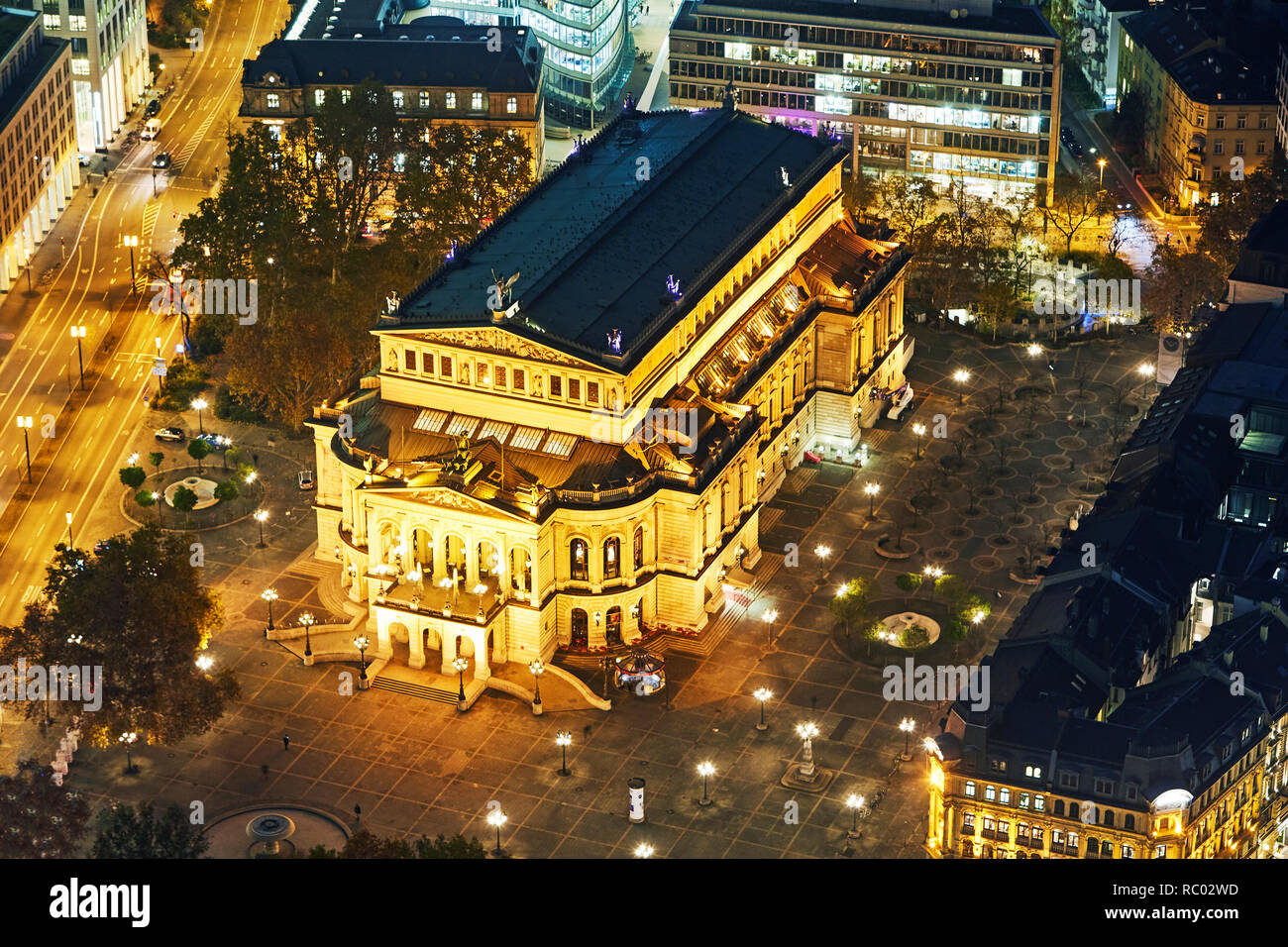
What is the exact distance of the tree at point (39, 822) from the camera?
18675cm

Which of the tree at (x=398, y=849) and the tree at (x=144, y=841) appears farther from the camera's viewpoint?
the tree at (x=398, y=849)

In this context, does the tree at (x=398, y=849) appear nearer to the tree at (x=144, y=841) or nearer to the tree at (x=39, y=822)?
the tree at (x=144, y=841)

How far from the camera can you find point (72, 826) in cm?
18888

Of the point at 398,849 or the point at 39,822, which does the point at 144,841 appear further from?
the point at 398,849

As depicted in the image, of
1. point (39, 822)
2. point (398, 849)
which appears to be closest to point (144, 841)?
point (39, 822)

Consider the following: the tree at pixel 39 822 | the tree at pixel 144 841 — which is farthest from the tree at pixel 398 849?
the tree at pixel 39 822

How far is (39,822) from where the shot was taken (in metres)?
188

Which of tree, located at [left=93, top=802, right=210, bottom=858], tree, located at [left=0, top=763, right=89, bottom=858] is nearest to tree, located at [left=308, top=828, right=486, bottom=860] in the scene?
tree, located at [left=93, top=802, right=210, bottom=858]

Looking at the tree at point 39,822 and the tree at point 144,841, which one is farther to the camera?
the tree at point 39,822

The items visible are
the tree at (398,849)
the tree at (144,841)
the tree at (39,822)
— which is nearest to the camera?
the tree at (144,841)

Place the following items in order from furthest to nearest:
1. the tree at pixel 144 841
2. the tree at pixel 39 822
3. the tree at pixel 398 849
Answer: the tree at pixel 39 822, the tree at pixel 398 849, the tree at pixel 144 841

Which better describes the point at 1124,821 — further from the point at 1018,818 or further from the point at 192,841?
the point at 192,841
